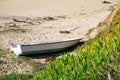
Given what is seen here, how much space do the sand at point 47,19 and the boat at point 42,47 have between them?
1640 millimetres

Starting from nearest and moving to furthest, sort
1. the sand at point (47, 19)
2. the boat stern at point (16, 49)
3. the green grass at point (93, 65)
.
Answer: the green grass at point (93, 65), the boat stern at point (16, 49), the sand at point (47, 19)

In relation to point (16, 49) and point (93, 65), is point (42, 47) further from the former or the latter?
point (93, 65)

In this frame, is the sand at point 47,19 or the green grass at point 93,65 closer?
the green grass at point 93,65

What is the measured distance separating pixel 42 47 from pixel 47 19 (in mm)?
6404

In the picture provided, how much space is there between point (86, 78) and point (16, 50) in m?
12.1

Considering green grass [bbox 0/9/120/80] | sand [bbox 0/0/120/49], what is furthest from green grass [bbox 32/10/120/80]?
sand [bbox 0/0/120/49]

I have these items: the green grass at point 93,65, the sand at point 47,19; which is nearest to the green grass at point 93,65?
the green grass at point 93,65

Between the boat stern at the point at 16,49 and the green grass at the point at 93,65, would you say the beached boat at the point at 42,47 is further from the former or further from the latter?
the green grass at the point at 93,65

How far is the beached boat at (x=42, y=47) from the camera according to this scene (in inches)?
714

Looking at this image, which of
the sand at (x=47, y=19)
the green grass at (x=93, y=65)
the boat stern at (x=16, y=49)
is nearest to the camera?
the green grass at (x=93, y=65)

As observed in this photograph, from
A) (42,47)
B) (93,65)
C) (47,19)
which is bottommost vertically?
(42,47)

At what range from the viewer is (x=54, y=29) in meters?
22.6

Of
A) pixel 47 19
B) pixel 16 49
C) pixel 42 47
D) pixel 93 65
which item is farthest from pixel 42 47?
pixel 93 65

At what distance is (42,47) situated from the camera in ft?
60.7
